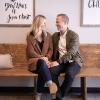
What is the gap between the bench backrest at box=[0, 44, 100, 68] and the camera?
166 inches

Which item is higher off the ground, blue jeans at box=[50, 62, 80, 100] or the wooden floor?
blue jeans at box=[50, 62, 80, 100]

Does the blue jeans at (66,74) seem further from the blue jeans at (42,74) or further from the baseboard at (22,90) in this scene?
the baseboard at (22,90)

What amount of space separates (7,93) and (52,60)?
2.96ft

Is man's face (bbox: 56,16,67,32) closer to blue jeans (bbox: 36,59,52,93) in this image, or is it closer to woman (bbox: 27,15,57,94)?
woman (bbox: 27,15,57,94)

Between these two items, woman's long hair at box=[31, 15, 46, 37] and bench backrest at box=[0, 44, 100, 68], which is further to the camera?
bench backrest at box=[0, 44, 100, 68]

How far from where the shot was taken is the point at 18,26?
14.0 ft

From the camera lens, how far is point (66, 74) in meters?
3.69

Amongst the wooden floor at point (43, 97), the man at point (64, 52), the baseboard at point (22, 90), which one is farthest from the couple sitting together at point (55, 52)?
the baseboard at point (22, 90)

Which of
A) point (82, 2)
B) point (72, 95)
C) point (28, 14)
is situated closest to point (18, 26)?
point (28, 14)

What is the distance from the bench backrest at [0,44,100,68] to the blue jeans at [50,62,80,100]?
0.41 metres

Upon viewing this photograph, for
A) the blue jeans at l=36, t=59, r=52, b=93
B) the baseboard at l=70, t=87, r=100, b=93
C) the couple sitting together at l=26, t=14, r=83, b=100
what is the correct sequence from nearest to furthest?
the blue jeans at l=36, t=59, r=52, b=93 → the couple sitting together at l=26, t=14, r=83, b=100 → the baseboard at l=70, t=87, r=100, b=93

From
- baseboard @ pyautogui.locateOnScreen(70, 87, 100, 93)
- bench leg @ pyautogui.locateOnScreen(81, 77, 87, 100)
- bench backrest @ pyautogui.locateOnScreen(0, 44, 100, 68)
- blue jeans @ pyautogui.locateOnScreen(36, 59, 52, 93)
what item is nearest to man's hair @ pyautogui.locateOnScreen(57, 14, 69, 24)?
bench backrest @ pyautogui.locateOnScreen(0, 44, 100, 68)

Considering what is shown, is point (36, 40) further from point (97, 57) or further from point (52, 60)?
point (97, 57)

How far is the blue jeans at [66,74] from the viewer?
3.68m
